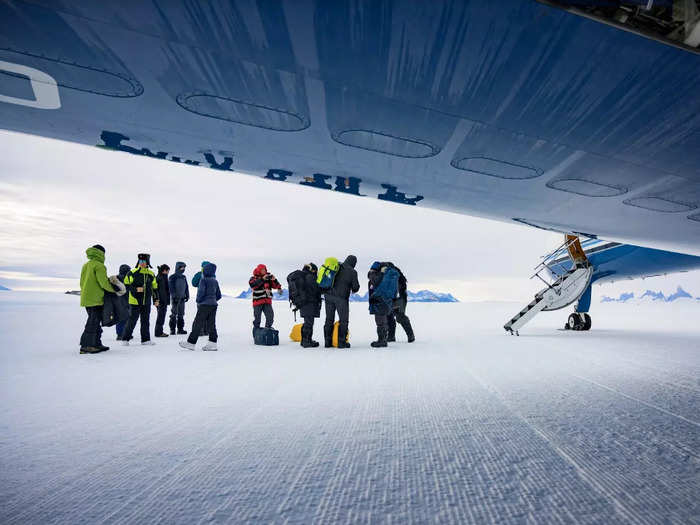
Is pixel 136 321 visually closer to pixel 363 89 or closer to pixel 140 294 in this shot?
pixel 140 294

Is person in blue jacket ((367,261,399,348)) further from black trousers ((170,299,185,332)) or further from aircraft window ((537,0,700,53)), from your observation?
aircraft window ((537,0,700,53))

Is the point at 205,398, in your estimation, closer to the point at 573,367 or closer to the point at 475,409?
the point at 475,409

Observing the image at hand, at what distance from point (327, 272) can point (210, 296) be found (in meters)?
2.27

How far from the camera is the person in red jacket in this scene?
28.6 ft

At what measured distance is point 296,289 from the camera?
7965mm

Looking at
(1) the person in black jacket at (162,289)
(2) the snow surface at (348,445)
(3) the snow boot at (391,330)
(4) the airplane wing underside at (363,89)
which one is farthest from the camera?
(3) the snow boot at (391,330)

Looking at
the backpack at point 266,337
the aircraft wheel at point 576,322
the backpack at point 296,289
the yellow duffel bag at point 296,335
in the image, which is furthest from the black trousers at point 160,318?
the aircraft wheel at point 576,322

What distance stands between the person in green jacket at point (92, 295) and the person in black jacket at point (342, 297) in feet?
12.8

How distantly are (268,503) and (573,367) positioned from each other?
5.19 metres

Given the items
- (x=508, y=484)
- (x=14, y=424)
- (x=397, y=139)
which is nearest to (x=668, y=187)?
(x=397, y=139)

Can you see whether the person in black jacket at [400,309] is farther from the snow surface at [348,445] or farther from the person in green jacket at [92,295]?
the person in green jacket at [92,295]

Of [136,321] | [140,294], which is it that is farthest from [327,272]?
[136,321]

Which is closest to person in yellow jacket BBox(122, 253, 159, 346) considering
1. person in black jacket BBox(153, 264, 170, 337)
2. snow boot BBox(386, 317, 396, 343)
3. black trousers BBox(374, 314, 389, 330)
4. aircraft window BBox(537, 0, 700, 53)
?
person in black jacket BBox(153, 264, 170, 337)

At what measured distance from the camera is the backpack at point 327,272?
7.83 meters
